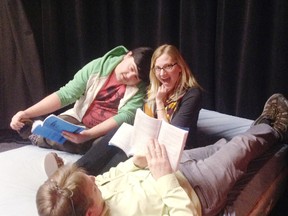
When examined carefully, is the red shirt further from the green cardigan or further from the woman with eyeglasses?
the woman with eyeglasses

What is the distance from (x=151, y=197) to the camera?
54.5 inches

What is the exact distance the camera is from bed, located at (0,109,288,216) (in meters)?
1.66

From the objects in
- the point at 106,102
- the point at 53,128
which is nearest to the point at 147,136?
the point at 53,128

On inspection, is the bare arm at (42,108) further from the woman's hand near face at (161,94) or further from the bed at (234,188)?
the woman's hand near face at (161,94)

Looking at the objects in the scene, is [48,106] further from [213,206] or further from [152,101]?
[213,206]

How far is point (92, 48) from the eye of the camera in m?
3.19

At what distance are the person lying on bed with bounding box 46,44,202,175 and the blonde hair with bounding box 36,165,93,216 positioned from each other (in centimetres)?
59

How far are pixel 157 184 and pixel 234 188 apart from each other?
0.48 meters

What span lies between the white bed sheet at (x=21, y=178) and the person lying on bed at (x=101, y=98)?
122 millimetres

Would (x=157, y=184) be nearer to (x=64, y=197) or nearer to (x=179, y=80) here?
(x=64, y=197)

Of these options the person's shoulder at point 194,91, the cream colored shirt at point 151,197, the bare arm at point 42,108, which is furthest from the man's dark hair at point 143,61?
the cream colored shirt at point 151,197

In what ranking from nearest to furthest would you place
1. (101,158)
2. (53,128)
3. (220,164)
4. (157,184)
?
(157,184), (220,164), (101,158), (53,128)

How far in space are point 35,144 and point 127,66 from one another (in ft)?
2.44

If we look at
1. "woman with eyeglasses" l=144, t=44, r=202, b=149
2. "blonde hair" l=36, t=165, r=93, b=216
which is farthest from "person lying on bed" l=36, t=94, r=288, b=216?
"woman with eyeglasses" l=144, t=44, r=202, b=149
